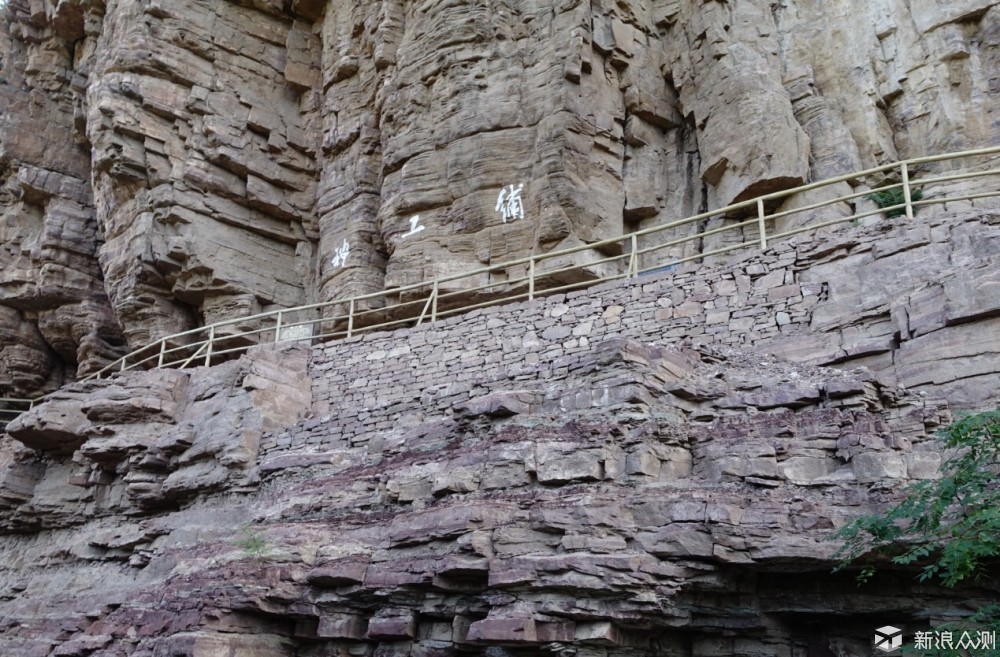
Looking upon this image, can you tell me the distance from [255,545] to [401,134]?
12.4 metres

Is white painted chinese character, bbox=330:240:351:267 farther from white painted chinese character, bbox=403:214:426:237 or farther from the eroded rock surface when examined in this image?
the eroded rock surface

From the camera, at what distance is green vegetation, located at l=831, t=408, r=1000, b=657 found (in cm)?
628

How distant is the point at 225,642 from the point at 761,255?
26.1ft

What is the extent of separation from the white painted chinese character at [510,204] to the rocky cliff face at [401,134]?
0.17ft

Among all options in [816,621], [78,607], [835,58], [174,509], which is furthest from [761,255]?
[78,607]

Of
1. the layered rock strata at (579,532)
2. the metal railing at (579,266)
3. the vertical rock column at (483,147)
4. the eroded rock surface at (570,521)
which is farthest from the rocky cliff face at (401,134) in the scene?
the layered rock strata at (579,532)

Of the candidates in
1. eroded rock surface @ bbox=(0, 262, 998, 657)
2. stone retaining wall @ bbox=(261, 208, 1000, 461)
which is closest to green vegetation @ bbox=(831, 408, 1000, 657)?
eroded rock surface @ bbox=(0, 262, 998, 657)

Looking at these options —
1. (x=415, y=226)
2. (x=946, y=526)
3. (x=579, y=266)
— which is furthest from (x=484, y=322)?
(x=946, y=526)

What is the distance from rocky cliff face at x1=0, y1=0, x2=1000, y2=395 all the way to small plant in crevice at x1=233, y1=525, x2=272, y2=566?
8933mm

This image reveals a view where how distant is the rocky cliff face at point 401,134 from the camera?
656 inches

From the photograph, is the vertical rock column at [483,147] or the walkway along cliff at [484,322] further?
the vertical rock column at [483,147]

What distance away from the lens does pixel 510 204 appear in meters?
17.4

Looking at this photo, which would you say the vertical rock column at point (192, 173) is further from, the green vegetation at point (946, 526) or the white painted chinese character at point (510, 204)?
the green vegetation at point (946, 526)

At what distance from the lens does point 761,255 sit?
38.1ft
